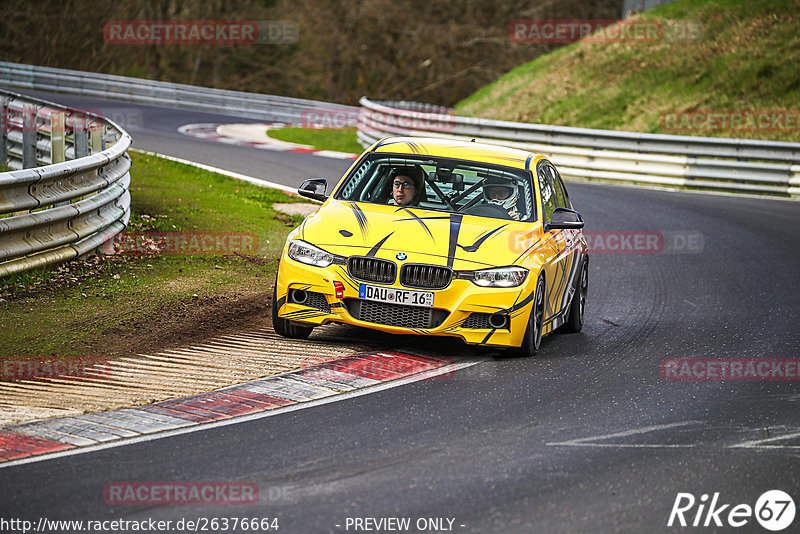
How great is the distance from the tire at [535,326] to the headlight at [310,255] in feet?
5.19

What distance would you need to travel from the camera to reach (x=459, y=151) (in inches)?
397

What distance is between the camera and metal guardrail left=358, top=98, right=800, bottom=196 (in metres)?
23.4

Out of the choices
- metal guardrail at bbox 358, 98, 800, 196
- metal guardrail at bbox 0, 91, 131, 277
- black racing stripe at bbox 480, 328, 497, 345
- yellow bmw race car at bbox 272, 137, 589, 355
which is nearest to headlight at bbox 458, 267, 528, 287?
yellow bmw race car at bbox 272, 137, 589, 355

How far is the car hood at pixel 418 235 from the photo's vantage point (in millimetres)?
8609

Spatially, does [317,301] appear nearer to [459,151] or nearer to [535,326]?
[535,326]

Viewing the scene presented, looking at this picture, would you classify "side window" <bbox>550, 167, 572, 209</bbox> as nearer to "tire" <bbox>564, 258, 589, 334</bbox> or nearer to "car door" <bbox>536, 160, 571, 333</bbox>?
"car door" <bbox>536, 160, 571, 333</bbox>

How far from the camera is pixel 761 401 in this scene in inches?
311

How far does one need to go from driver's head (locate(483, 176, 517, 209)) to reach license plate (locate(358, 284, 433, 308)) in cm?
156

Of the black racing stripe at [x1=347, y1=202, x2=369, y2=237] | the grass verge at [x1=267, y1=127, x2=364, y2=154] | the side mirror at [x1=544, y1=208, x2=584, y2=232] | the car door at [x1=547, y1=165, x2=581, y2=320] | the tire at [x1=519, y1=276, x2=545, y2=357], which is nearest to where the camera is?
the tire at [x1=519, y1=276, x2=545, y2=357]

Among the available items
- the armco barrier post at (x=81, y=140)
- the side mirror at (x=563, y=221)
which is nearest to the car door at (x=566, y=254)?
the side mirror at (x=563, y=221)

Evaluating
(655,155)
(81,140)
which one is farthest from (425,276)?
(655,155)

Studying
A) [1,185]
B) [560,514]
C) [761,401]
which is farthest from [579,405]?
[1,185]

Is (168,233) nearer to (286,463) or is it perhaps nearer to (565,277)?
(565,277)

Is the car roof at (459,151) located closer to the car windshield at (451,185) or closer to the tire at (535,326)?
the car windshield at (451,185)
